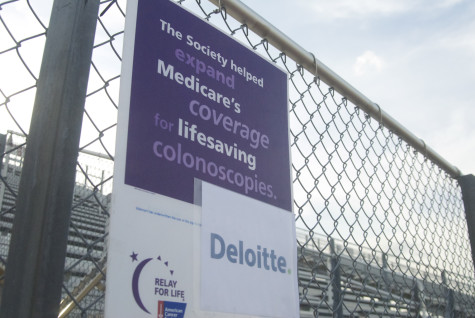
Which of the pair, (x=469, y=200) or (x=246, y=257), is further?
(x=469, y=200)

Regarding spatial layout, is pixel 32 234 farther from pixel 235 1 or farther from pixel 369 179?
pixel 369 179

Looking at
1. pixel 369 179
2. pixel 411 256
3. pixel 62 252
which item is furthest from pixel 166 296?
pixel 411 256

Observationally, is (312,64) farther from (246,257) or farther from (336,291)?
(336,291)

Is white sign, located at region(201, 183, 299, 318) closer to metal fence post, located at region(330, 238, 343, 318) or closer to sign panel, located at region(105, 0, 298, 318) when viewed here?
sign panel, located at region(105, 0, 298, 318)

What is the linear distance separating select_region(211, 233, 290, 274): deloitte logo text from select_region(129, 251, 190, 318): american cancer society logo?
13cm

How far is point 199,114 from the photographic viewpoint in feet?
3.61

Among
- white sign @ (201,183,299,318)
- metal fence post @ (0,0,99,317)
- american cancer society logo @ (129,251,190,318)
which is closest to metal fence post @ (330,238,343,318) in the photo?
white sign @ (201,183,299,318)

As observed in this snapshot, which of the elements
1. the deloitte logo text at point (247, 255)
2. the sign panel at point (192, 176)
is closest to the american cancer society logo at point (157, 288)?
the sign panel at point (192, 176)

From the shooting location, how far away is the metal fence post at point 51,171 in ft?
2.34

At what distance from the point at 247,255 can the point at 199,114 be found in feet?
1.10

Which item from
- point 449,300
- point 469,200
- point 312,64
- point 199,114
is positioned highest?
point 312,64

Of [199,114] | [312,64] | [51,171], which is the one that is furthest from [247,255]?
→ [312,64]

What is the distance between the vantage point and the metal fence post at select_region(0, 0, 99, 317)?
71 cm

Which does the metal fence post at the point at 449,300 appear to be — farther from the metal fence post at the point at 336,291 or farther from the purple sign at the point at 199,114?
the purple sign at the point at 199,114
